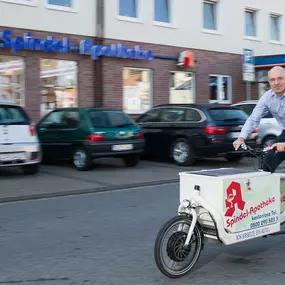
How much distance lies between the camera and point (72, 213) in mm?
7285

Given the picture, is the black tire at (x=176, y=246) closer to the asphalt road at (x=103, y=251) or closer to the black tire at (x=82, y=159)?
the asphalt road at (x=103, y=251)

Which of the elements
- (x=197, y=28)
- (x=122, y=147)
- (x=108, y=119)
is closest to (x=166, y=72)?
(x=197, y=28)

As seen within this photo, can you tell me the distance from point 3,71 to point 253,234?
12.2 m

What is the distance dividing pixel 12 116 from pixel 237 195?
7.21 m

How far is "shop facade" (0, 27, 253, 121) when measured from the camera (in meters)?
15.5

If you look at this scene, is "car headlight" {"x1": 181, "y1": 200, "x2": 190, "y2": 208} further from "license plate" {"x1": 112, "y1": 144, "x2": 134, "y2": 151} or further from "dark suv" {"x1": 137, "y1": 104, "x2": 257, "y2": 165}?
"dark suv" {"x1": 137, "y1": 104, "x2": 257, "y2": 165}

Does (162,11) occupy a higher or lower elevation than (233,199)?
higher

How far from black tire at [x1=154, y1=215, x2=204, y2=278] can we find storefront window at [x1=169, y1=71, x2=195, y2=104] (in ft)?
50.8

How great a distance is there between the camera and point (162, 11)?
63.7ft

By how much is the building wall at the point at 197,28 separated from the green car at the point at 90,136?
6.15 m

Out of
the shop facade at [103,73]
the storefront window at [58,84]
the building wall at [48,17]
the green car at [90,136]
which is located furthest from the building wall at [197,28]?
the green car at [90,136]

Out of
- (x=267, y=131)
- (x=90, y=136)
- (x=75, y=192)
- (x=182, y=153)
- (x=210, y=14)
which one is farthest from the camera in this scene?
(x=210, y=14)

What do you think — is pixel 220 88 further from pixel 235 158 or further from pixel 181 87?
pixel 235 158

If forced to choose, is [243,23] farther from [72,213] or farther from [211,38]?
[72,213]
